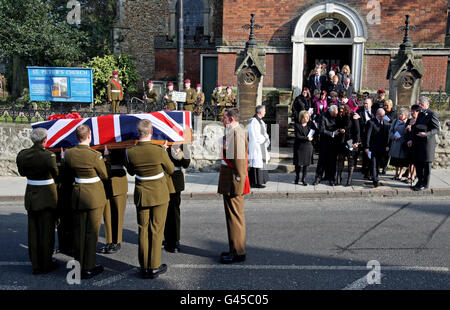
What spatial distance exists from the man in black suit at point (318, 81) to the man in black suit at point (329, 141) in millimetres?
3653

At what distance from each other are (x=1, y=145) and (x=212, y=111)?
6173mm

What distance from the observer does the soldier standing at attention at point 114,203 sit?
6512mm

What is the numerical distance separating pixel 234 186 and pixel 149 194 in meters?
1.21

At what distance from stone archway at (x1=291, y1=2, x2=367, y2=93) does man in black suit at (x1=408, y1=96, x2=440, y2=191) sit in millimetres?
7464

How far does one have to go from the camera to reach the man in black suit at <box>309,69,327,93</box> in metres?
13.8

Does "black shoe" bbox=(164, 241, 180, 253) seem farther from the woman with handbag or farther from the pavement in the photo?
the woman with handbag

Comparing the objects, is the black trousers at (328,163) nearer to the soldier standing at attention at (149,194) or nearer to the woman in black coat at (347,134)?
the woman in black coat at (347,134)

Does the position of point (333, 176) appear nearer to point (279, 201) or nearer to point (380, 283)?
point (279, 201)

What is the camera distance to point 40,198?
5855 millimetres

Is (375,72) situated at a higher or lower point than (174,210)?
higher

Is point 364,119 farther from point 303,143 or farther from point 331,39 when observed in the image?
point 331,39

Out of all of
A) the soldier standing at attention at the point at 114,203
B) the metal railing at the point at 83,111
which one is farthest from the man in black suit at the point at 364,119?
the soldier standing at attention at the point at 114,203

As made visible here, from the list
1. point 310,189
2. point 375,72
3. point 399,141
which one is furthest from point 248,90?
point 375,72

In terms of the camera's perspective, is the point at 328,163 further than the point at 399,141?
Yes
